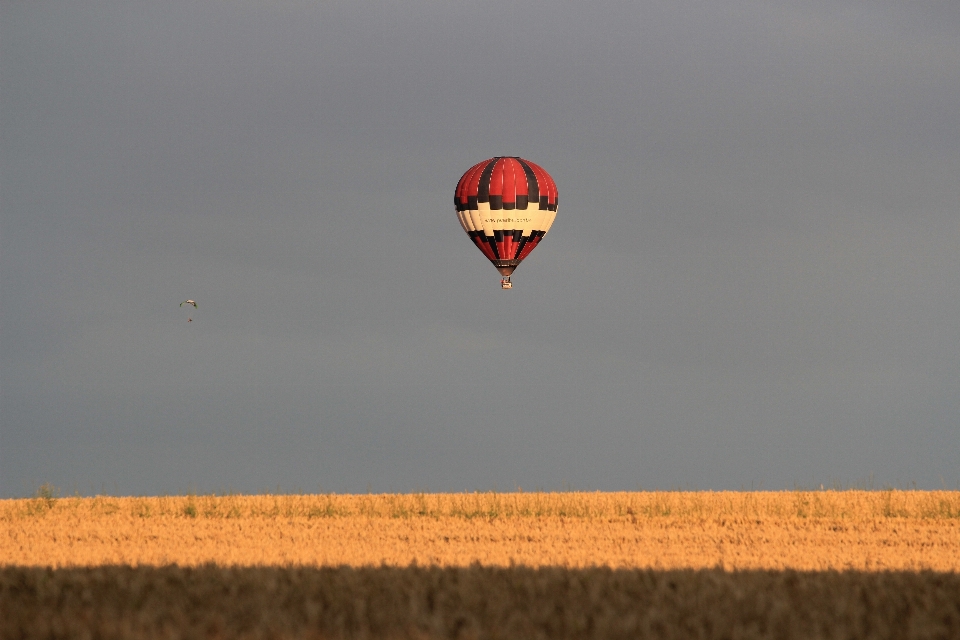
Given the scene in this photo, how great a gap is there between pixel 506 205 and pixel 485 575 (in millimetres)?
28308

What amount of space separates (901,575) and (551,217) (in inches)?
1129

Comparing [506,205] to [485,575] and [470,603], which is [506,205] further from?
[470,603]

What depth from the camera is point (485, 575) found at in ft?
47.1

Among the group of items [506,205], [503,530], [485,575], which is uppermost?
[506,205]

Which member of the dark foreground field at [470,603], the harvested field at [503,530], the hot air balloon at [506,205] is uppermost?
the hot air balloon at [506,205]

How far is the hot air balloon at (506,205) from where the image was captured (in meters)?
41.6

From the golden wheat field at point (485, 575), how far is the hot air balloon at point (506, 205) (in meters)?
14.5

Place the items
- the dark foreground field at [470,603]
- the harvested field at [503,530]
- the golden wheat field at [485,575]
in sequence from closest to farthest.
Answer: the dark foreground field at [470,603] < the golden wheat field at [485,575] < the harvested field at [503,530]

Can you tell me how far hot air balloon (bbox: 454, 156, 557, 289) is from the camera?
136 ft

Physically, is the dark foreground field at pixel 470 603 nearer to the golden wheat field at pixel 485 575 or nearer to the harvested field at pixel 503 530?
the golden wheat field at pixel 485 575

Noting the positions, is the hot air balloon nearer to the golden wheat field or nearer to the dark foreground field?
the golden wheat field

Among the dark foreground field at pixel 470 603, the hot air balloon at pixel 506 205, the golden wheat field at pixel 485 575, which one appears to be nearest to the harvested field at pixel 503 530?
the golden wheat field at pixel 485 575

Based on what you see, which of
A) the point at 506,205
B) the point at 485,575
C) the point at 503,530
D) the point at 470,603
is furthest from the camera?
the point at 506,205

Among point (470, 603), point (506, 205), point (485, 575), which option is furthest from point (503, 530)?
point (506, 205)
